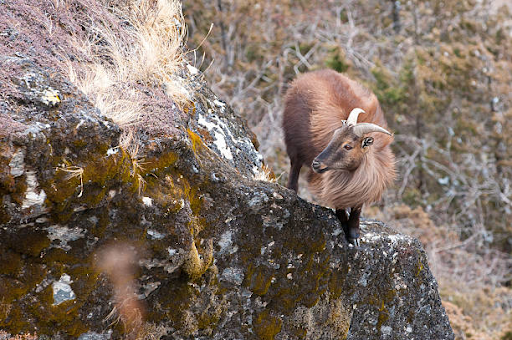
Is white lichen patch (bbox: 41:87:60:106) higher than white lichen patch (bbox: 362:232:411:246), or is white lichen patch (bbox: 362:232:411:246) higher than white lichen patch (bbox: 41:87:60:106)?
white lichen patch (bbox: 41:87:60:106)

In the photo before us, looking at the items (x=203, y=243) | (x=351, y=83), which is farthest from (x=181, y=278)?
(x=351, y=83)

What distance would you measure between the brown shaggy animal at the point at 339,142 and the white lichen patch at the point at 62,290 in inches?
88.7

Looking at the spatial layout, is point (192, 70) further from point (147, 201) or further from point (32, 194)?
point (32, 194)

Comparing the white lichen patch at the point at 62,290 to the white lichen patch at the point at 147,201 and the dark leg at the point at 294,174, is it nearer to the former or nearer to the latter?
the white lichen patch at the point at 147,201

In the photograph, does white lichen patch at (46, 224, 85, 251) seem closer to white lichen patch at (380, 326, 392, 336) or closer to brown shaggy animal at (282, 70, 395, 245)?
brown shaggy animal at (282, 70, 395, 245)

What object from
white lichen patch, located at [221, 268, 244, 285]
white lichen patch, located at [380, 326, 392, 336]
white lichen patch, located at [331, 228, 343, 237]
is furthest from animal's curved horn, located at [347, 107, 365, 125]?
white lichen patch, located at [380, 326, 392, 336]

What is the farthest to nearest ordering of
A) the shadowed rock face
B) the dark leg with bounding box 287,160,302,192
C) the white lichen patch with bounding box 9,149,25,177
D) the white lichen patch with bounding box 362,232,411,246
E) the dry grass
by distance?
the dark leg with bounding box 287,160,302,192, the white lichen patch with bounding box 362,232,411,246, the dry grass, the shadowed rock face, the white lichen patch with bounding box 9,149,25,177

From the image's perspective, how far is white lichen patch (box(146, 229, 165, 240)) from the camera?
3501mm

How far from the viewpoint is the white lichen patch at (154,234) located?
3.50m

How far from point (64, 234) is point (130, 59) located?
1658 mm

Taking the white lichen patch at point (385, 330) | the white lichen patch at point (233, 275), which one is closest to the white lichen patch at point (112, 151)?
the white lichen patch at point (233, 275)

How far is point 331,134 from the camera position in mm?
→ 5094

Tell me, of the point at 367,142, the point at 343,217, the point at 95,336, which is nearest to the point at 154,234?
the point at 95,336

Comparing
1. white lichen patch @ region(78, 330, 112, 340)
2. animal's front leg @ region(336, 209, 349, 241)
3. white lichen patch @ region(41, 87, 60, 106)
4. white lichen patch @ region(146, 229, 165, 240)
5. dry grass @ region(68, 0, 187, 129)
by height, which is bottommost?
animal's front leg @ region(336, 209, 349, 241)
